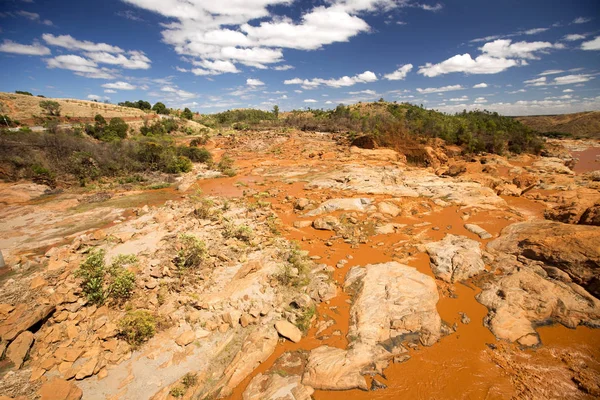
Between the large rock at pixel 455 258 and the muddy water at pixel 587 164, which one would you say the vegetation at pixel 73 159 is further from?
the muddy water at pixel 587 164

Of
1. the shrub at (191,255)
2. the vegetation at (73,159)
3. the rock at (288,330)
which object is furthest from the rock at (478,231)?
the vegetation at (73,159)

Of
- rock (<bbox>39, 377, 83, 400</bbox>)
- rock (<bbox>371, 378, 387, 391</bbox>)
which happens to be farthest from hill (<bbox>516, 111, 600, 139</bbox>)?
rock (<bbox>39, 377, 83, 400</bbox>)

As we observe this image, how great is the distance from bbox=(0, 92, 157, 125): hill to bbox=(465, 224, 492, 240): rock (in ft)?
140

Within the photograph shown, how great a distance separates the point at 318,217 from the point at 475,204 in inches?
229

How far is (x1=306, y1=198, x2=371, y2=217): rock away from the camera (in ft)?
31.1

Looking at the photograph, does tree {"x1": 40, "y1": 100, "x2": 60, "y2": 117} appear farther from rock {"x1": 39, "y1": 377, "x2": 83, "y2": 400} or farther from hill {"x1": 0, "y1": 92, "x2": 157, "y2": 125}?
rock {"x1": 39, "y1": 377, "x2": 83, "y2": 400}

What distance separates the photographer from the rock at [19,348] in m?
3.69

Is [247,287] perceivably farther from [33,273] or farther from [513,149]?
[513,149]

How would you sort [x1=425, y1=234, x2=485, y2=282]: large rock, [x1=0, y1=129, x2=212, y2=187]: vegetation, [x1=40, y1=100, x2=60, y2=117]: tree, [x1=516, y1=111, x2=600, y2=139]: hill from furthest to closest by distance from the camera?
1. [x1=516, y1=111, x2=600, y2=139]: hill
2. [x1=40, y1=100, x2=60, y2=117]: tree
3. [x1=0, y1=129, x2=212, y2=187]: vegetation
4. [x1=425, y1=234, x2=485, y2=282]: large rock

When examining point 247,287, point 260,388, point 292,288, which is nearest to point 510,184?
point 292,288

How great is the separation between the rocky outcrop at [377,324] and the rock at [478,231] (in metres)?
3.10

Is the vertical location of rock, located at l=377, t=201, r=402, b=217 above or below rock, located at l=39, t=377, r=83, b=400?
above

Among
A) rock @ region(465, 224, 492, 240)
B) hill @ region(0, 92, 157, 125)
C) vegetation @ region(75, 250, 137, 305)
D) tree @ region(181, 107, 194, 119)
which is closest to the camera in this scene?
vegetation @ region(75, 250, 137, 305)

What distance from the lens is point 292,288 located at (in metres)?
5.57
